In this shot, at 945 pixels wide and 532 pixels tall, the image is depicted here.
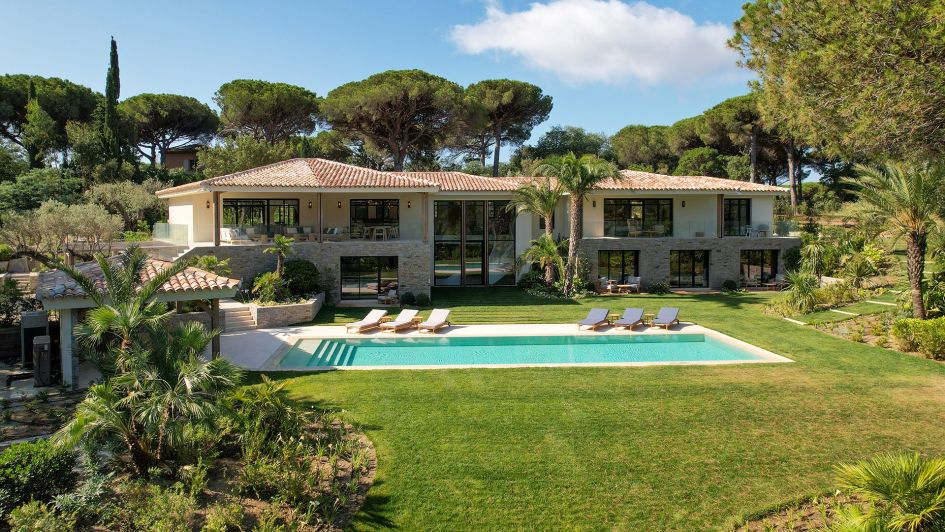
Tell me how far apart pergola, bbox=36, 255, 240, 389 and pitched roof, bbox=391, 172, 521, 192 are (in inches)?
589

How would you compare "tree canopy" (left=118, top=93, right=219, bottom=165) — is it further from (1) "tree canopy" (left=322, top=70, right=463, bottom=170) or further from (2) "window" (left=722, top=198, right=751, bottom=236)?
(2) "window" (left=722, top=198, right=751, bottom=236)

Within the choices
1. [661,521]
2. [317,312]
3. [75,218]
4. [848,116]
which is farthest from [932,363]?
[75,218]

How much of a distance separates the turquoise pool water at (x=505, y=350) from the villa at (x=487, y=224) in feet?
24.3

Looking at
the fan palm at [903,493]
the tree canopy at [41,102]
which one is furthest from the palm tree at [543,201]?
the tree canopy at [41,102]

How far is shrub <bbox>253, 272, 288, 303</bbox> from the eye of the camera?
2189 cm

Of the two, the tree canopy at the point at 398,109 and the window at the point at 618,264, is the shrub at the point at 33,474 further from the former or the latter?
the tree canopy at the point at 398,109

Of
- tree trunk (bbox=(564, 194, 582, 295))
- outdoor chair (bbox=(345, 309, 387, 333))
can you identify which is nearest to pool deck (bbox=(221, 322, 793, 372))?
outdoor chair (bbox=(345, 309, 387, 333))

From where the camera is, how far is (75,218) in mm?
23812

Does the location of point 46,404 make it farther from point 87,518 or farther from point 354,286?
point 354,286

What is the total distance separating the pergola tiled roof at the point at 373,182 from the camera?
24984 millimetres

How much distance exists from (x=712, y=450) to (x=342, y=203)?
2244 centimetres

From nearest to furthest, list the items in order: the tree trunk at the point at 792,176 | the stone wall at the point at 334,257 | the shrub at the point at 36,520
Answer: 1. the shrub at the point at 36,520
2. the stone wall at the point at 334,257
3. the tree trunk at the point at 792,176

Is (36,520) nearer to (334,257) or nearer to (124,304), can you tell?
(124,304)

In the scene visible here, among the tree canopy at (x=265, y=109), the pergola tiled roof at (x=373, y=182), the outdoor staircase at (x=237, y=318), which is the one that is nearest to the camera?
the outdoor staircase at (x=237, y=318)
